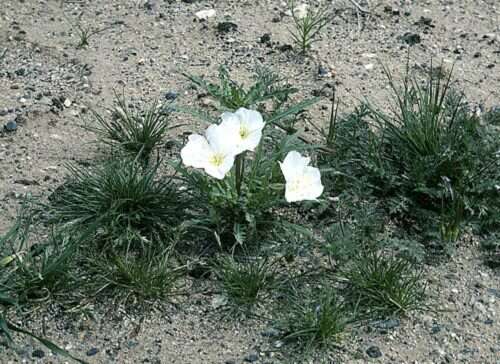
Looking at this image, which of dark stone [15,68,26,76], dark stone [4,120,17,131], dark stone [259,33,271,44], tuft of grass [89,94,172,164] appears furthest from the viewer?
dark stone [259,33,271,44]

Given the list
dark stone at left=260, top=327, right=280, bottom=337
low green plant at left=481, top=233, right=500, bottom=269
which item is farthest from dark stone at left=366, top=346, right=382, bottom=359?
low green plant at left=481, top=233, right=500, bottom=269

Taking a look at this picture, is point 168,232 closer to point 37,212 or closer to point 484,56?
point 37,212

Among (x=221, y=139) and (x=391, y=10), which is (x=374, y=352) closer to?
(x=221, y=139)

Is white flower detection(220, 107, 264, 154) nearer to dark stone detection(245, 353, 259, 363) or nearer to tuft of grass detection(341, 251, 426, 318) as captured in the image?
tuft of grass detection(341, 251, 426, 318)

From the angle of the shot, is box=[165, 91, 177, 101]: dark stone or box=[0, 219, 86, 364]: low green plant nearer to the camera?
box=[0, 219, 86, 364]: low green plant

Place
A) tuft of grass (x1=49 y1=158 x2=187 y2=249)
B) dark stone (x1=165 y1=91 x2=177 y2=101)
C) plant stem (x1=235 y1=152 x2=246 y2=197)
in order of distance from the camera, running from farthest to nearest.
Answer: dark stone (x1=165 y1=91 x2=177 y2=101) → tuft of grass (x1=49 y1=158 x2=187 y2=249) → plant stem (x1=235 y1=152 x2=246 y2=197)

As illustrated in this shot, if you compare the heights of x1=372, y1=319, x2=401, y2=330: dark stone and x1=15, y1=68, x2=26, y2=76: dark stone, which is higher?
x1=372, y1=319, x2=401, y2=330: dark stone

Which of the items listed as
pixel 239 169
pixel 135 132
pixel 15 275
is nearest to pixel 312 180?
pixel 239 169
